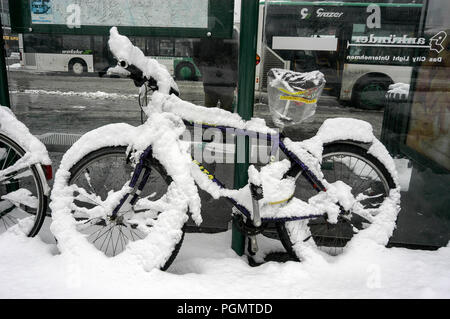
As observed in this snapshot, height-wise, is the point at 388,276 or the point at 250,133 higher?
the point at 250,133

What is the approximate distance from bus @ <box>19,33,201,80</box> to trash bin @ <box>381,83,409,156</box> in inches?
69.1

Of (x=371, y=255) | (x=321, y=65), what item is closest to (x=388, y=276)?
(x=371, y=255)

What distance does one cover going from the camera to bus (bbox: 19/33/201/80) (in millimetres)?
3094

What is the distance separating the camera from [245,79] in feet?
8.74

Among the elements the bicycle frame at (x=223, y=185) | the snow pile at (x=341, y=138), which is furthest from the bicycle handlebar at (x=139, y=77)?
the snow pile at (x=341, y=138)

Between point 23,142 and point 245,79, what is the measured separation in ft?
5.58

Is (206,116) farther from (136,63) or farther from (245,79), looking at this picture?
(136,63)

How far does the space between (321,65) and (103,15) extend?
6.16 feet

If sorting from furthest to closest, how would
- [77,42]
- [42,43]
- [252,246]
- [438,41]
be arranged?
[42,43], [77,42], [438,41], [252,246]

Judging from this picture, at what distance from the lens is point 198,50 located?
3.08 meters

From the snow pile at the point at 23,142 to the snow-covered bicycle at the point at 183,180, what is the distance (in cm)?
30

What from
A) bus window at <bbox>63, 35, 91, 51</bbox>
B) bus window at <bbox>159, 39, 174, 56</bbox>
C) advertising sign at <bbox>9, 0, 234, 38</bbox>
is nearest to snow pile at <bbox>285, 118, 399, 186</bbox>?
advertising sign at <bbox>9, 0, 234, 38</bbox>

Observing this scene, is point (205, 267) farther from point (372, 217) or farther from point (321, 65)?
point (321, 65)

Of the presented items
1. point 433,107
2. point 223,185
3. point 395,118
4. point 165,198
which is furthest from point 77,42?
Result: point 433,107
